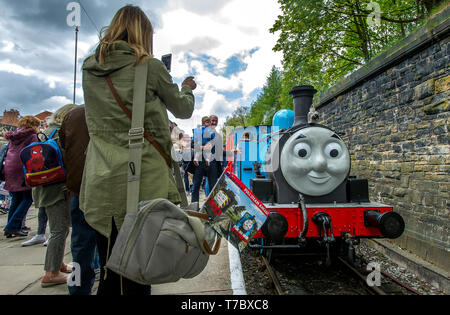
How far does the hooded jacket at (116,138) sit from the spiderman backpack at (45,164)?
138 centimetres

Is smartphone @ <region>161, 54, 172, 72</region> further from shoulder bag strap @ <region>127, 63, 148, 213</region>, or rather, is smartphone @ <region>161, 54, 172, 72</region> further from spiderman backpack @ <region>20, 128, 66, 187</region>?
spiderman backpack @ <region>20, 128, 66, 187</region>

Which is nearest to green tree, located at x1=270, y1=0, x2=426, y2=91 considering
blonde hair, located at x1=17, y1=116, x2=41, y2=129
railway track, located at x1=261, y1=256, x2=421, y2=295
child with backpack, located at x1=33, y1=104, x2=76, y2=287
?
railway track, located at x1=261, y1=256, x2=421, y2=295

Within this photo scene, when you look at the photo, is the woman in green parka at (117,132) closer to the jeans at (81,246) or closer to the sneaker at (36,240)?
the jeans at (81,246)

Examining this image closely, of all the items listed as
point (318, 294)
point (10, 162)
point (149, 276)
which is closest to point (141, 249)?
point (149, 276)

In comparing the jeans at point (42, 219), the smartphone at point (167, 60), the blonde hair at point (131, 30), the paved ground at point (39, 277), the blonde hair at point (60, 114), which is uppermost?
the blonde hair at point (131, 30)

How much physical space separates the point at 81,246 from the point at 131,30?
1507 mm

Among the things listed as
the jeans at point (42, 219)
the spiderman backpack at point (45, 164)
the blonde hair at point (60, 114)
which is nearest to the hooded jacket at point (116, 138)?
the spiderman backpack at point (45, 164)

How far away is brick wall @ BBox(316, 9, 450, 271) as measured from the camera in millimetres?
3867

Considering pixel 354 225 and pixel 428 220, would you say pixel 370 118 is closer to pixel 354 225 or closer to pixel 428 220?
pixel 428 220

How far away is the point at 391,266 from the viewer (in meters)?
4.16

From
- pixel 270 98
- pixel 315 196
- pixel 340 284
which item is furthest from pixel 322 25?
pixel 270 98

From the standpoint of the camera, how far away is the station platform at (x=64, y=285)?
9.07ft

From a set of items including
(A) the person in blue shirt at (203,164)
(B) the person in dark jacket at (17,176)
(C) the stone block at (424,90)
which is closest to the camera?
(C) the stone block at (424,90)

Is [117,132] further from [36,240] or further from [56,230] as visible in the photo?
[36,240]
